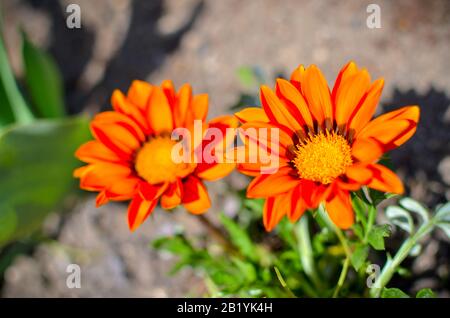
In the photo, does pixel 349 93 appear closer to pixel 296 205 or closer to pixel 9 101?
pixel 296 205

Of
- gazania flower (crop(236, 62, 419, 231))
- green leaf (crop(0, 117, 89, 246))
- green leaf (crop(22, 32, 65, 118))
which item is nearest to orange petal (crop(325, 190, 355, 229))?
gazania flower (crop(236, 62, 419, 231))

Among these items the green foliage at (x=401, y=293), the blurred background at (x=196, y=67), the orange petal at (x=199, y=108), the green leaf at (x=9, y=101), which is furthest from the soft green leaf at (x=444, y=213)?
the green leaf at (x=9, y=101)

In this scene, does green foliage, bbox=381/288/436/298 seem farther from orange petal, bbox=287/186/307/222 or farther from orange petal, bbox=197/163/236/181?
orange petal, bbox=197/163/236/181

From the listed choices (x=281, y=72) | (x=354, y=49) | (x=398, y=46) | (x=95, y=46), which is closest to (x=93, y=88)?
(x=95, y=46)

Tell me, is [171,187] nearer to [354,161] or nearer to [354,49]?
[354,161]

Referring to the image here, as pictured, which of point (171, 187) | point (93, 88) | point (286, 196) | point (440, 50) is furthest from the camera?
point (93, 88)

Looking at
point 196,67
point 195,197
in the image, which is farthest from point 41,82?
point 195,197
